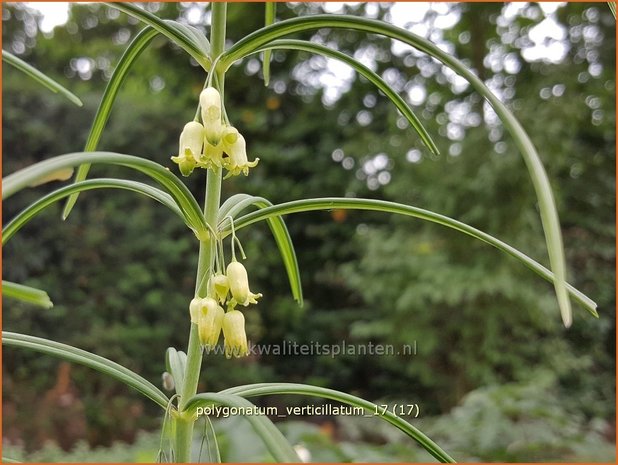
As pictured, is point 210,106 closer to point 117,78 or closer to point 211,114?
point 211,114

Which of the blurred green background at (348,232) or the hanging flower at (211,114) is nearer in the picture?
the hanging flower at (211,114)

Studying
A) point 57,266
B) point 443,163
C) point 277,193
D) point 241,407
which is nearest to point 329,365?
point 277,193

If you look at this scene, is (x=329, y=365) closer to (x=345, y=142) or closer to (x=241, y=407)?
(x=345, y=142)

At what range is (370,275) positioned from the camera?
3088 mm

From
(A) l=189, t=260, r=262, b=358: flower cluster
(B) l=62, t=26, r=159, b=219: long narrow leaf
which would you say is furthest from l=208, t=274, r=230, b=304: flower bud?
(B) l=62, t=26, r=159, b=219: long narrow leaf

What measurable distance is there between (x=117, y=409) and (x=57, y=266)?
0.68 meters

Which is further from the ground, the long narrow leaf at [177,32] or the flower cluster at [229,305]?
the long narrow leaf at [177,32]

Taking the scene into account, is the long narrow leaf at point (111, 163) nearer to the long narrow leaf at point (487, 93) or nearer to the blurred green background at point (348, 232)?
the long narrow leaf at point (487, 93)

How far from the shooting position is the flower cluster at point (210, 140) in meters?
0.36

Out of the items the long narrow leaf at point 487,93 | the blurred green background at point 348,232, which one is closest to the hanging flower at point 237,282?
the long narrow leaf at point 487,93

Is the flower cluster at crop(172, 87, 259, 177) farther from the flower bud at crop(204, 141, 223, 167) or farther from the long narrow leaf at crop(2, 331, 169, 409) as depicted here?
the long narrow leaf at crop(2, 331, 169, 409)

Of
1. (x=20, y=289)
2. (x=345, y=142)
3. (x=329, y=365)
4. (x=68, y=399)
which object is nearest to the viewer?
(x=20, y=289)

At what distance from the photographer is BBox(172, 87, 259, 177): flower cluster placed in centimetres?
36

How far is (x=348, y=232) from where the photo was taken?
3.25 meters
